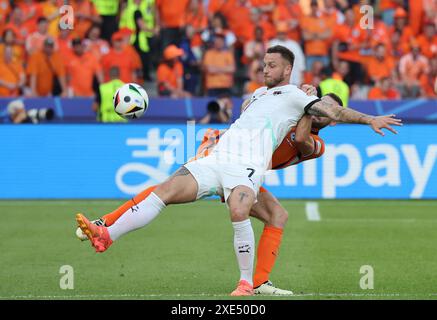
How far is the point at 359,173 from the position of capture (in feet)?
57.0

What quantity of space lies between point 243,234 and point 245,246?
0.10 meters

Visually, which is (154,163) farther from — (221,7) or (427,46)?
(427,46)

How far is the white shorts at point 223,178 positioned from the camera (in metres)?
8.83

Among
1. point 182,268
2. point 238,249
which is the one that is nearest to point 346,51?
point 182,268

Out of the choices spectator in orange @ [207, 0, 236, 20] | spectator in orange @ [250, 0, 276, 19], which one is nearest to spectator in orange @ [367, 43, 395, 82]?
spectator in orange @ [250, 0, 276, 19]

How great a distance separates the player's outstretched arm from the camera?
8.34 m

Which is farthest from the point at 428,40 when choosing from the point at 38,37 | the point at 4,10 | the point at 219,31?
the point at 4,10

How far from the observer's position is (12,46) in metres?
21.5

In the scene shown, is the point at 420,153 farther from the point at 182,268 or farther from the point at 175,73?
the point at 182,268

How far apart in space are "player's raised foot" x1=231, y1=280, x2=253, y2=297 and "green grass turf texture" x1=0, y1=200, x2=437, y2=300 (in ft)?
0.48

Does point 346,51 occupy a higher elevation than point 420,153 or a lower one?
higher

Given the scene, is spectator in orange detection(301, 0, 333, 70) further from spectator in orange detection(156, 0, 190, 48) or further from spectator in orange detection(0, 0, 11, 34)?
spectator in orange detection(0, 0, 11, 34)

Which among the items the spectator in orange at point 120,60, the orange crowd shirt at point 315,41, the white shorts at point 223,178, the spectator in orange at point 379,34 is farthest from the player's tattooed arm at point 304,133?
the spectator in orange at point 379,34
